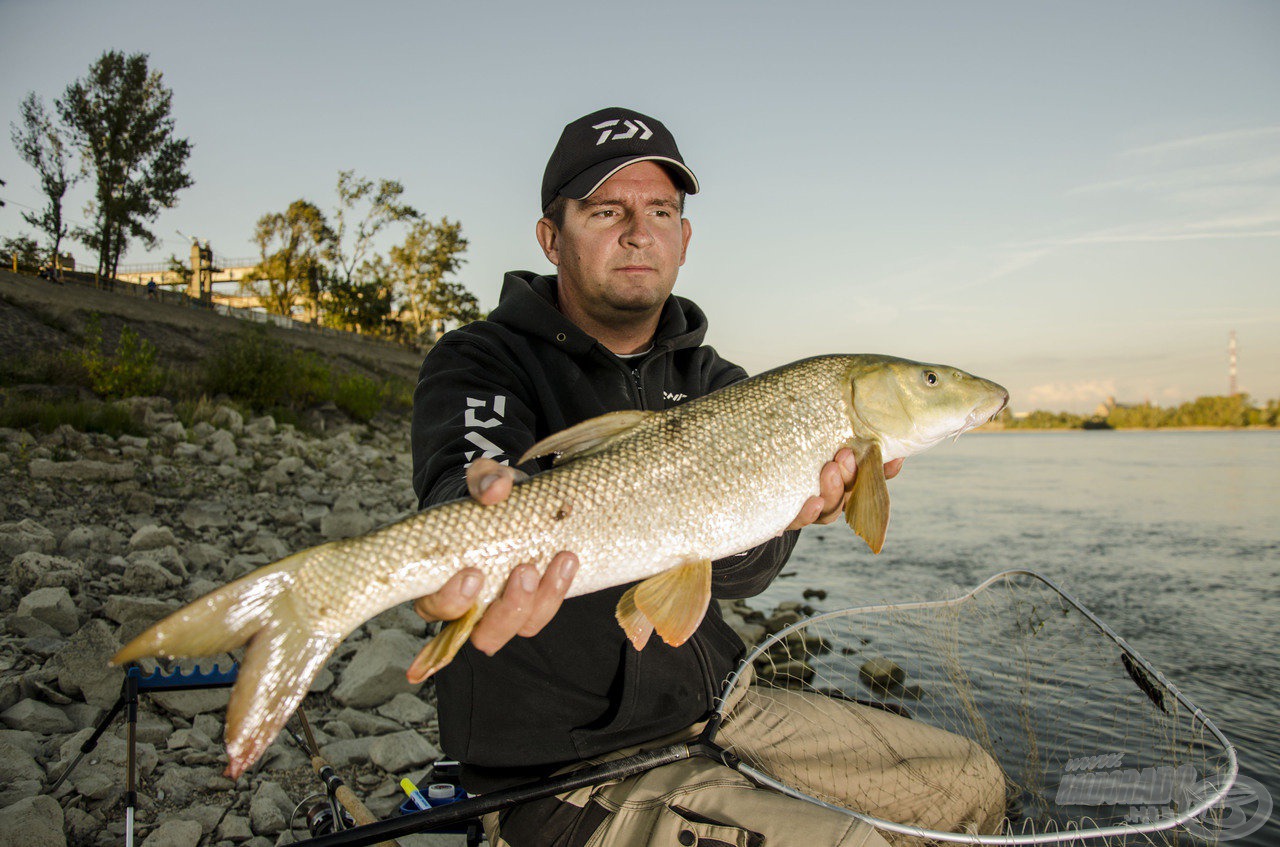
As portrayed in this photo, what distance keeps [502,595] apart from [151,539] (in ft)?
19.1

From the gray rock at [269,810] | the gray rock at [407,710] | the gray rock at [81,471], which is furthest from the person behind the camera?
the gray rock at [81,471]

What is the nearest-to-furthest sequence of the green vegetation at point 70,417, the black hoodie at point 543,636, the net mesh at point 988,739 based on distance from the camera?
the black hoodie at point 543,636, the net mesh at point 988,739, the green vegetation at point 70,417

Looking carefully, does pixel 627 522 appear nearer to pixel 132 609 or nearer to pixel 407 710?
pixel 407 710

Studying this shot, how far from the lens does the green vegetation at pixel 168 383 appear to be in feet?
34.8

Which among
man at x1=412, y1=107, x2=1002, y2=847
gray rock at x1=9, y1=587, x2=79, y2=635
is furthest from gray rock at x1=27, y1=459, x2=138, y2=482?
man at x1=412, y1=107, x2=1002, y2=847

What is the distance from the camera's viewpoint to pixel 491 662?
2.75m

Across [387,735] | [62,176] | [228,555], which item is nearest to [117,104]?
[62,176]

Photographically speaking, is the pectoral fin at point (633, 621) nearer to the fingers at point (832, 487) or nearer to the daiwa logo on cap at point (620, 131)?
the fingers at point (832, 487)

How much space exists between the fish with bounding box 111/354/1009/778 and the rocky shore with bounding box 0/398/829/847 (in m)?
2.02

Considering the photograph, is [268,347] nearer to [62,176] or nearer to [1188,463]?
[62,176]

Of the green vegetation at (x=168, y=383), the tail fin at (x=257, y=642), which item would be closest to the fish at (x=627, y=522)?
the tail fin at (x=257, y=642)

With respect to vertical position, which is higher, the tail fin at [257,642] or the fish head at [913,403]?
the fish head at [913,403]

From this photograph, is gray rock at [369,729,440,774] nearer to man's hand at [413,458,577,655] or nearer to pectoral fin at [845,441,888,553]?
man's hand at [413,458,577,655]

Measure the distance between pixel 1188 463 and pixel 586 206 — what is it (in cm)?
3758
